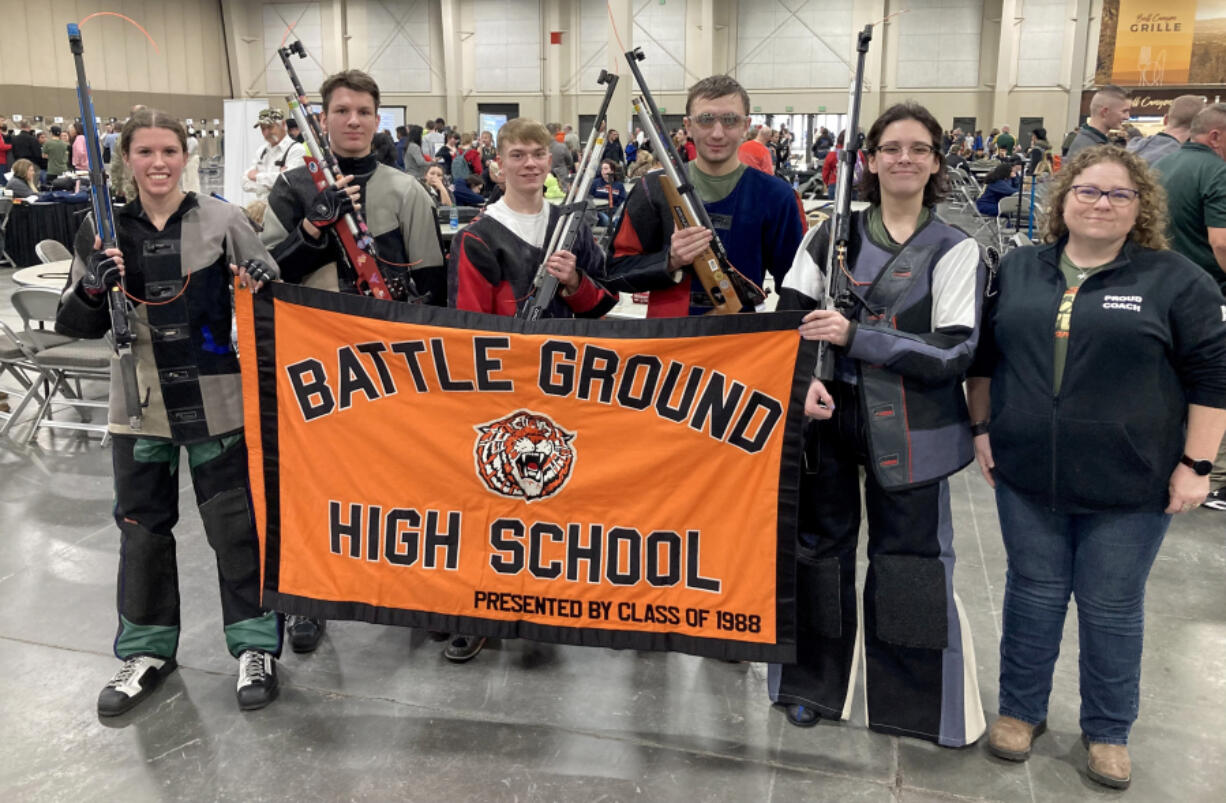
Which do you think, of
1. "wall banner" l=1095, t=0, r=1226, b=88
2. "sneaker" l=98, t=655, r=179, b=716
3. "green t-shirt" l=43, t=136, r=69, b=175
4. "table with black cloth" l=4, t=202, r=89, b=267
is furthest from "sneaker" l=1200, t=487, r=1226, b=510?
"wall banner" l=1095, t=0, r=1226, b=88

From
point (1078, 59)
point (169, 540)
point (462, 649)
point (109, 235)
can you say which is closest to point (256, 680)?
point (169, 540)

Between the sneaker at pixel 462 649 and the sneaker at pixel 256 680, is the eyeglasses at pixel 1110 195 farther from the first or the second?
the sneaker at pixel 256 680

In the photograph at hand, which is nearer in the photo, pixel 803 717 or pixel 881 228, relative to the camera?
pixel 881 228

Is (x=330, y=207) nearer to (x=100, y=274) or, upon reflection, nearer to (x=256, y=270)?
(x=256, y=270)

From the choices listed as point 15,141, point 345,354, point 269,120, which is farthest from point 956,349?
A: point 15,141

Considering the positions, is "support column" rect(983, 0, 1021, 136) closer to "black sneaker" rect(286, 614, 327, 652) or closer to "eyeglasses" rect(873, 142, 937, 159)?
"eyeglasses" rect(873, 142, 937, 159)

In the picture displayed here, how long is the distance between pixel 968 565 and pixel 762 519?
181cm

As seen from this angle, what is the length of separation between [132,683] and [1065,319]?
291 centimetres

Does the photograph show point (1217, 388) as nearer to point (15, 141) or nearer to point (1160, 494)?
point (1160, 494)

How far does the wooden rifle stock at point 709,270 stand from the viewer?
2.92m

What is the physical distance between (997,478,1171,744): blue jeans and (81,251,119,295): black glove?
→ 254cm

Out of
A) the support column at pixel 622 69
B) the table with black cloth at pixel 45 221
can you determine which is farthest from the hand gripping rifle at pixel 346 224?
the support column at pixel 622 69

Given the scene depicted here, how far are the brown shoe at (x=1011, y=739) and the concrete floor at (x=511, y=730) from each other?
0.11 ft

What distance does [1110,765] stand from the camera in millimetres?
2549
